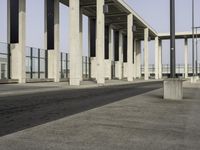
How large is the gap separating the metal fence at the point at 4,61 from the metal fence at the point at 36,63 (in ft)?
13.3

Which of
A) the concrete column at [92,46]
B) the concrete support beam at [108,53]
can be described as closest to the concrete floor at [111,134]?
the concrete column at [92,46]

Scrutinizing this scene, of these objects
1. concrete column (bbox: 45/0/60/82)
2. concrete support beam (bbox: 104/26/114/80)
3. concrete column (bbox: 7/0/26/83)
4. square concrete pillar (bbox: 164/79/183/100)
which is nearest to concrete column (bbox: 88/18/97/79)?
concrete support beam (bbox: 104/26/114/80)

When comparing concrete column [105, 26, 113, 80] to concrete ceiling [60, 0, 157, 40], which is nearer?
concrete ceiling [60, 0, 157, 40]

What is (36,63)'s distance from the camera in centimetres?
4922

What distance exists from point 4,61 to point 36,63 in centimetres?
800

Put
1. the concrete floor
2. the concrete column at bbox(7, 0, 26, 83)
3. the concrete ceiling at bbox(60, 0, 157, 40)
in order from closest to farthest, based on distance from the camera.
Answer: the concrete floor
the concrete column at bbox(7, 0, 26, 83)
the concrete ceiling at bbox(60, 0, 157, 40)

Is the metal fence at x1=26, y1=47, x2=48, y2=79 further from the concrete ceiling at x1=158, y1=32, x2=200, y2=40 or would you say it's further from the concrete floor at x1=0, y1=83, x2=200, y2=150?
the concrete ceiling at x1=158, y1=32, x2=200, y2=40

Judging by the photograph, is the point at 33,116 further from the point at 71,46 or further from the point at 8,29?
the point at 8,29

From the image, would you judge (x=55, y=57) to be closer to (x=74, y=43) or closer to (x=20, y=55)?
(x=20, y=55)

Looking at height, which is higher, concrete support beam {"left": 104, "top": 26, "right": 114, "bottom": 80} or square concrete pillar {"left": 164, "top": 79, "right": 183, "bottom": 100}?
concrete support beam {"left": 104, "top": 26, "right": 114, "bottom": 80}

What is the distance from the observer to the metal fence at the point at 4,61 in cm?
4053

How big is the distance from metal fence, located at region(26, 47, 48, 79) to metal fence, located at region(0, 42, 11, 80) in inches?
160

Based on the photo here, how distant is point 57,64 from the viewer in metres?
53.6

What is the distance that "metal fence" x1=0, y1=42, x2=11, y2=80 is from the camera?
4053 centimetres
